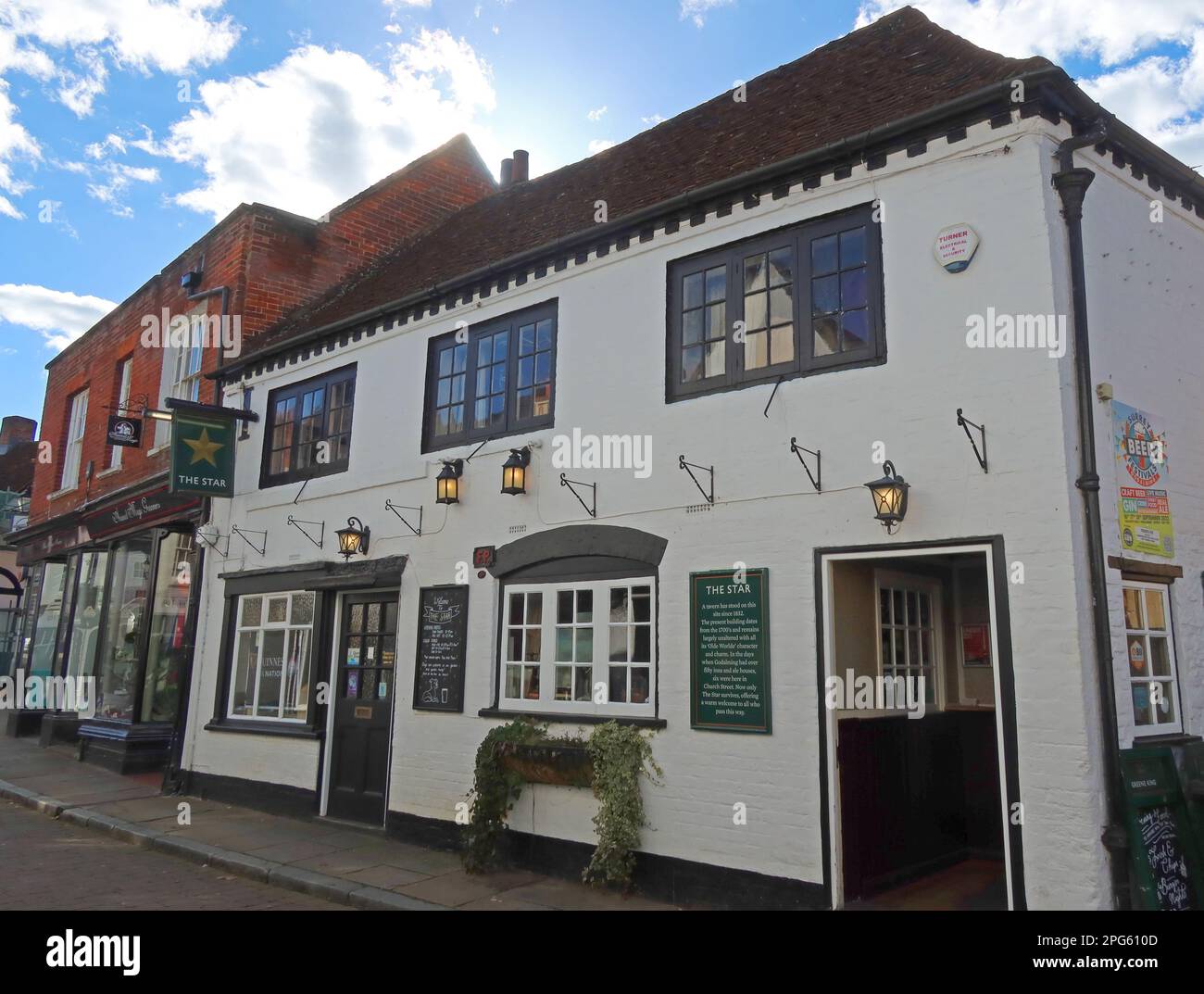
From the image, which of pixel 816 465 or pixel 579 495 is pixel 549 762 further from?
pixel 816 465

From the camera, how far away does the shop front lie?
14125 mm

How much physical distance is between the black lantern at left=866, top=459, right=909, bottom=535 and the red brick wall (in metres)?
10.5

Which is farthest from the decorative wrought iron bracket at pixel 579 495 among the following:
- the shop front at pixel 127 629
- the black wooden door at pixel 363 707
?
the shop front at pixel 127 629

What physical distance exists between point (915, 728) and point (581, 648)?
285cm

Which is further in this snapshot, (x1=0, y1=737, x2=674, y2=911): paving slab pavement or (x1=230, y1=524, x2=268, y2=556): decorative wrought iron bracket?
(x1=230, y1=524, x2=268, y2=556): decorative wrought iron bracket

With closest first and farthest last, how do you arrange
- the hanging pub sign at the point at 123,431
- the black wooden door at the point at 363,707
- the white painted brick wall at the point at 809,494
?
the white painted brick wall at the point at 809,494, the black wooden door at the point at 363,707, the hanging pub sign at the point at 123,431

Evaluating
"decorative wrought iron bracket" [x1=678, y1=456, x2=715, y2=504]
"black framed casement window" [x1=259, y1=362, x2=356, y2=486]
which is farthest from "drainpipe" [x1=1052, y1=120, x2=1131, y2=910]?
"black framed casement window" [x1=259, y1=362, x2=356, y2=486]

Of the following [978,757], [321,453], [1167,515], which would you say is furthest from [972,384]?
[321,453]

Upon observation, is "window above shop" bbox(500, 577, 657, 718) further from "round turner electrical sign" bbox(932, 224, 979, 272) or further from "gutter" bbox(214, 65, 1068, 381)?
"round turner electrical sign" bbox(932, 224, 979, 272)

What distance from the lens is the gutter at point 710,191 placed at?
621cm

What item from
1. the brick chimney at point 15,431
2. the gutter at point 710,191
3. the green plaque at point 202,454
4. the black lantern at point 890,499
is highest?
the brick chimney at point 15,431

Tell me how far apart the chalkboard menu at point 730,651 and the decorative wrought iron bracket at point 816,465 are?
0.76m

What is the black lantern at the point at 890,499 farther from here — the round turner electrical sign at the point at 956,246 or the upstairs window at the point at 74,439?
the upstairs window at the point at 74,439
